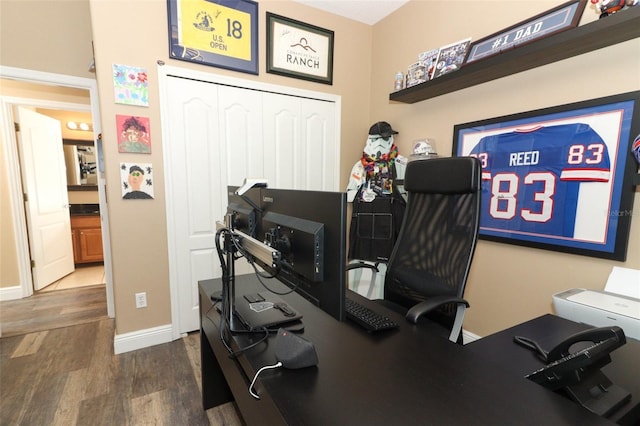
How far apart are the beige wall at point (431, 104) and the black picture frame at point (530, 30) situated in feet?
0.30

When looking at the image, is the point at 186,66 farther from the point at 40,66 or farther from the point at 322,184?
the point at 322,184

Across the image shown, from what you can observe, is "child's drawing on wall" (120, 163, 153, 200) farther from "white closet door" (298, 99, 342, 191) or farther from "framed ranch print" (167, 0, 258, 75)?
"white closet door" (298, 99, 342, 191)

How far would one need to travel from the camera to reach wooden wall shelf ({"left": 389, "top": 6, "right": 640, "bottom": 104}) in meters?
1.35

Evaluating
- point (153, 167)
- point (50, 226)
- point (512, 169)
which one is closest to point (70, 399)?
point (153, 167)

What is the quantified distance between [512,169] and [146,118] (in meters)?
2.59

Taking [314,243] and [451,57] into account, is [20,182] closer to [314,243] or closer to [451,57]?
[314,243]

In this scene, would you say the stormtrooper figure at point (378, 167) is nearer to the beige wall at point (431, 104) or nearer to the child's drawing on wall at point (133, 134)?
the beige wall at point (431, 104)

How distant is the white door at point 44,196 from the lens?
3.17m

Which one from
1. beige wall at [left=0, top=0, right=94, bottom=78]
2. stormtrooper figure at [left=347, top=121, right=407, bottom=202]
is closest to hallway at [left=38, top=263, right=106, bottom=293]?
beige wall at [left=0, top=0, right=94, bottom=78]

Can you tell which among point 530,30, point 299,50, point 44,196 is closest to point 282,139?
point 299,50

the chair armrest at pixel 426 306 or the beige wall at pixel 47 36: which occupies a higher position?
the beige wall at pixel 47 36

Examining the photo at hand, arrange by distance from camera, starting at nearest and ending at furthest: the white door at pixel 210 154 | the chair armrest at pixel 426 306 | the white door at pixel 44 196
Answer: the chair armrest at pixel 426 306
the white door at pixel 210 154
the white door at pixel 44 196

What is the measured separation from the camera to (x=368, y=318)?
107 centimetres

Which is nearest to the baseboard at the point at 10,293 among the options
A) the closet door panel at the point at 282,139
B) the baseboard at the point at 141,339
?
the baseboard at the point at 141,339
